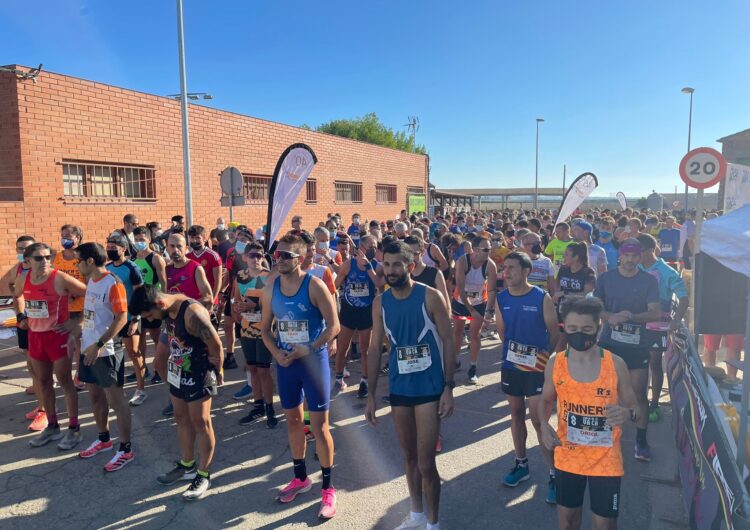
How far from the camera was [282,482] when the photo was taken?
4164mm

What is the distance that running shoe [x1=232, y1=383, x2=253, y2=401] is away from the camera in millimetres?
6008

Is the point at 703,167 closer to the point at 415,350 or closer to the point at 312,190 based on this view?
the point at 415,350

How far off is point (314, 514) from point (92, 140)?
10784 mm

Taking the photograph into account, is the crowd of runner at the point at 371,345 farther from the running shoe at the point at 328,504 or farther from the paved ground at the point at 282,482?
the paved ground at the point at 282,482

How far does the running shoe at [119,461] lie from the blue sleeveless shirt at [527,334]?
134 inches

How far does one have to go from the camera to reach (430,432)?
128 inches

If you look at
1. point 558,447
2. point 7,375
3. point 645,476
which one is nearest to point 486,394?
point 645,476

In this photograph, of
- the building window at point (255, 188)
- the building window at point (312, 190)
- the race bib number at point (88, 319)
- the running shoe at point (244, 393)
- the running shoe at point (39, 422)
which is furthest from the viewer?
the building window at point (312, 190)

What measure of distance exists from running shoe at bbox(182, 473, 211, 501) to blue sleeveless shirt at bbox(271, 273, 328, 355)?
1272mm

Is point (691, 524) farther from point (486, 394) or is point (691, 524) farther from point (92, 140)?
point (92, 140)

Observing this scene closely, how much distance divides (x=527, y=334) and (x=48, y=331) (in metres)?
4.45

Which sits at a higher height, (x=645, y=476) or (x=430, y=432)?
(x=430, y=432)

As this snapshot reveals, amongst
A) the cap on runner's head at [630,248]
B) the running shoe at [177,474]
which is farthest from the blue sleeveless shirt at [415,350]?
the cap on runner's head at [630,248]

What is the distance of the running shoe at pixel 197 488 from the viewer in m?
3.90
